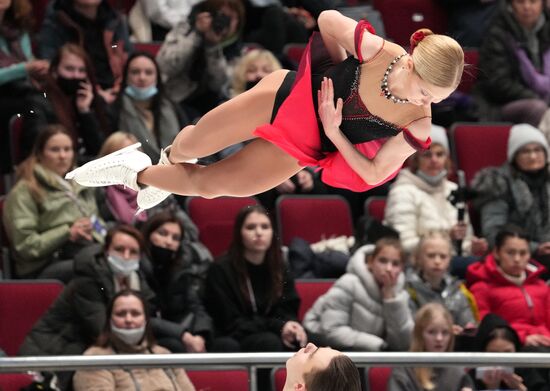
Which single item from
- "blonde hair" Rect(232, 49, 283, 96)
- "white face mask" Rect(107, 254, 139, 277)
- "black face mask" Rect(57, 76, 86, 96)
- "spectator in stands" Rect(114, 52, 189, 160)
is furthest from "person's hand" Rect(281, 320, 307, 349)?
"black face mask" Rect(57, 76, 86, 96)

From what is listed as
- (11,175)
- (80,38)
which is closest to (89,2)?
(80,38)

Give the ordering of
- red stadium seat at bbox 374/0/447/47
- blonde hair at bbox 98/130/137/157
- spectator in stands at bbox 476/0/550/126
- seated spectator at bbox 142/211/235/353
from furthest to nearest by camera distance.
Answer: red stadium seat at bbox 374/0/447/47 → spectator in stands at bbox 476/0/550/126 → blonde hair at bbox 98/130/137/157 → seated spectator at bbox 142/211/235/353

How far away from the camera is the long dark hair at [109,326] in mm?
6820

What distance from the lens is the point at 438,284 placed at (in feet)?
25.6

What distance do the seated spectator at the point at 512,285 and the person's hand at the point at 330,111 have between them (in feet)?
8.53

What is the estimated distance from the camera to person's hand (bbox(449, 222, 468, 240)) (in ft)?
27.4

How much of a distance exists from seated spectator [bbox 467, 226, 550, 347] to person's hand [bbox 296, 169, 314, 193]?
1.22 metres

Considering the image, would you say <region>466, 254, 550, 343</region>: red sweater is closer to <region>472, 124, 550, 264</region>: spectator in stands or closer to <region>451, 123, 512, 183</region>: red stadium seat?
<region>472, 124, 550, 264</region>: spectator in stands

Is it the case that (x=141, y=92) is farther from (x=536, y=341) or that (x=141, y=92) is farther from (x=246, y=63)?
(x=536, y=341)

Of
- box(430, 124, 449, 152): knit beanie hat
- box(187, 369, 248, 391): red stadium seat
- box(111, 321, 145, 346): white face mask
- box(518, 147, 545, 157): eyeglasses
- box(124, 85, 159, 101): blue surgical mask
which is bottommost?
box(187, 369, 248, 391): red stadium seat

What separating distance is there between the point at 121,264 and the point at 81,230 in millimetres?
421

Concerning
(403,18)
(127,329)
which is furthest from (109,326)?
(403,18)

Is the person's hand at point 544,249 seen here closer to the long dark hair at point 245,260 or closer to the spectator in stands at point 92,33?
the long dark hair at point 245,260

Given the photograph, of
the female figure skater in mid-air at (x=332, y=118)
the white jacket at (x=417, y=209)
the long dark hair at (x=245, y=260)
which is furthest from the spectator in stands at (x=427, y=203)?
the female figure skater in mid-air at (x=332, y=118)
